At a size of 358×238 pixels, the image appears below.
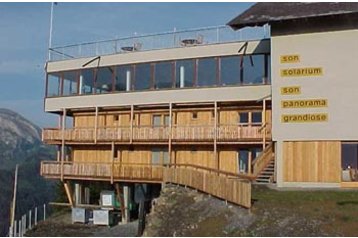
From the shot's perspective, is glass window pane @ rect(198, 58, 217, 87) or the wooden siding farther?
glass window pane @ rect(198, 58, 217, 87)

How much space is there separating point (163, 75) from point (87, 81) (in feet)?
20.8

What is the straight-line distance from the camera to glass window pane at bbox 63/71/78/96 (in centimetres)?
3859

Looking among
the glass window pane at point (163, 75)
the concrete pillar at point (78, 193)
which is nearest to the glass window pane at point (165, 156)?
the glass window pane at point (163, 75)

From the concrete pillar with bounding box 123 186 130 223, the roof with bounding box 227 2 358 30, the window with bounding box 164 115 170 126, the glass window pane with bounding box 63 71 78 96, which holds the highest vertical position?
the roof with bounding box 227 2 358 30

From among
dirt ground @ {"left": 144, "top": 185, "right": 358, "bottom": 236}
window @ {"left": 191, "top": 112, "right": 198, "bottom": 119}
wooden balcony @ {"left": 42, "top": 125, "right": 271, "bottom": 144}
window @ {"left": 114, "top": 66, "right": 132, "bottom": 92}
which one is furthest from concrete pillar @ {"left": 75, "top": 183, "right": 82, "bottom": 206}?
dirt ground @ {"left": 144, "top": 185, "right": 358, "bottom": 236}

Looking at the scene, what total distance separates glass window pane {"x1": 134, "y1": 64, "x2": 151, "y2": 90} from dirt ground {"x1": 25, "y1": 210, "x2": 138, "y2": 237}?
9.12m

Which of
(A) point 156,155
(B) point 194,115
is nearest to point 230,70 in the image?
(B) point 194,115

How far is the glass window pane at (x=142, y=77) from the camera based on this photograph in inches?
1417

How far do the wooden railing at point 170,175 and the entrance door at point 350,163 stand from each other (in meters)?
6.40

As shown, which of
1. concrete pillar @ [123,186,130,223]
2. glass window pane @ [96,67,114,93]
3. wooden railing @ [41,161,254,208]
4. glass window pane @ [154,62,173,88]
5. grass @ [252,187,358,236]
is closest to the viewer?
grass @ [252,187,358,236]

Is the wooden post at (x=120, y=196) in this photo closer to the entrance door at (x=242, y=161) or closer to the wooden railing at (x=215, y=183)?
the wooden railing at (x=215, y=183)

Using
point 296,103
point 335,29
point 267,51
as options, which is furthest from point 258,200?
point 267,51

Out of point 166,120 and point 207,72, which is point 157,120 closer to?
point 166,120

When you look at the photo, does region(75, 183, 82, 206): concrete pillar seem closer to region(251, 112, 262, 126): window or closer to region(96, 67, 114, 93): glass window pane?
region(96, 67, 114, 93): glass window pane
